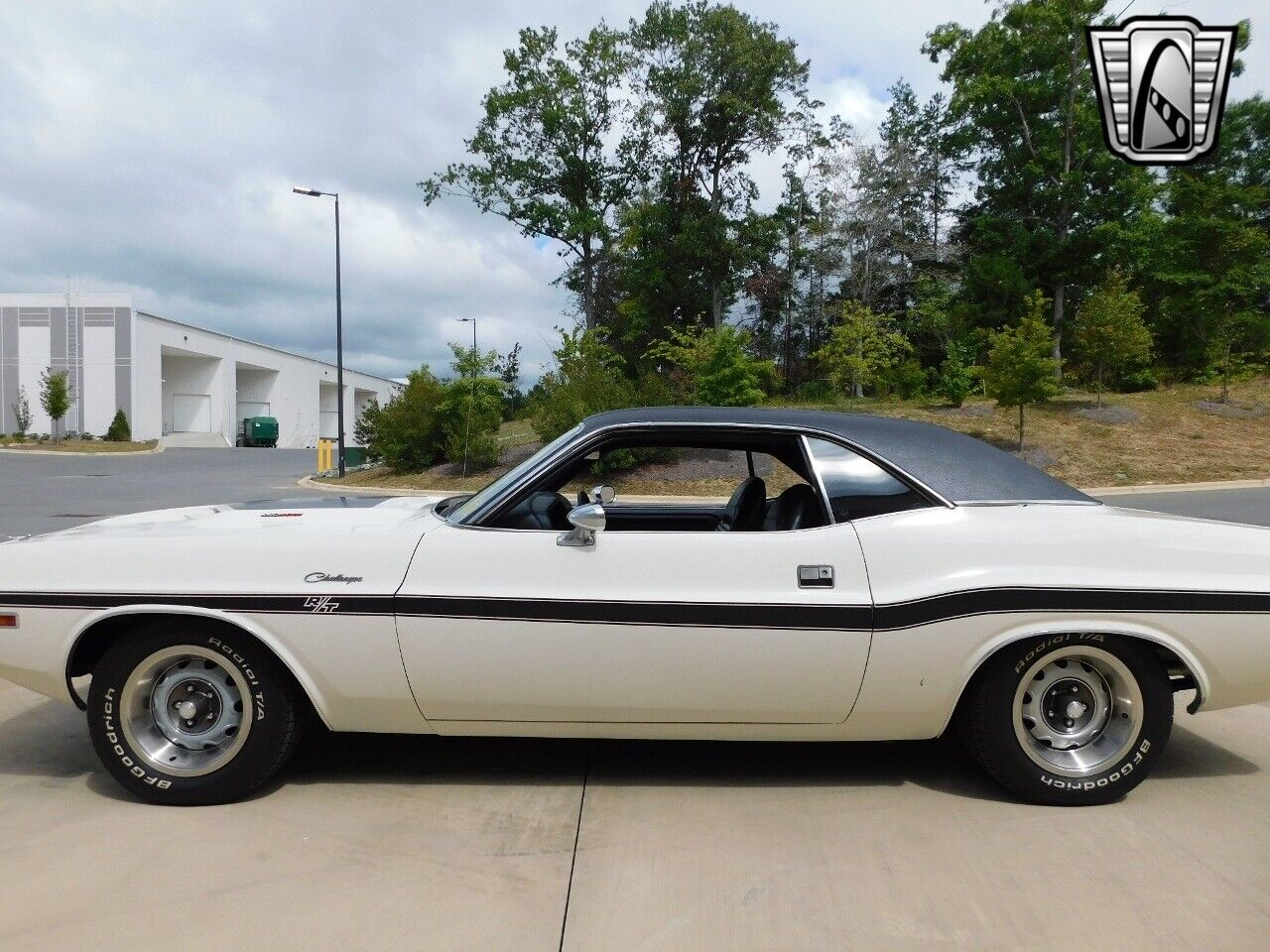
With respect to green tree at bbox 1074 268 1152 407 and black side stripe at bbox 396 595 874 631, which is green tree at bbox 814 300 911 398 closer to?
green tree at bbox 1074 268 1152 407

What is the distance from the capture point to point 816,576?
3.03m

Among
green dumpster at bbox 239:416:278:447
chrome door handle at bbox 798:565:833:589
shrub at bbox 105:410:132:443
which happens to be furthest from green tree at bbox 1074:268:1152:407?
green dumpster at bbox 239:416:278:447

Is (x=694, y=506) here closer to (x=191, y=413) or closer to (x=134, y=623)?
(x=134, y=623)

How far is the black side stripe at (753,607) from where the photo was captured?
9.81ft

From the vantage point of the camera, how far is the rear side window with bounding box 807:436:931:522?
3160 millimetres

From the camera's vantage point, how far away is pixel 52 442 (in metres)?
44.0

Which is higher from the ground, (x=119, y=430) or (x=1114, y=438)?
(x=119, y=430)

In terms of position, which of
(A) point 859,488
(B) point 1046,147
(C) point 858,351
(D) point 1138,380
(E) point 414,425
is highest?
(B) point 1046,147

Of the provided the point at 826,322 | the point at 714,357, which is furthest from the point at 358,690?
the point at 826,322

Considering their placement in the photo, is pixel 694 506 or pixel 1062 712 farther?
pixel 694 506

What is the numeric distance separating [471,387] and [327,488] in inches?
162

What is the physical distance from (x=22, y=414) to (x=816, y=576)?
186ft

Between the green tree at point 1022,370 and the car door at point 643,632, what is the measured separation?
1866cm

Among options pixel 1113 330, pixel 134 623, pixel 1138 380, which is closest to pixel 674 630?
pixel 134 623
